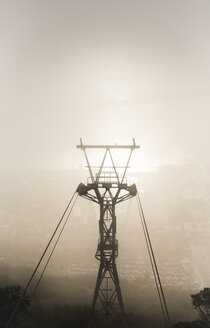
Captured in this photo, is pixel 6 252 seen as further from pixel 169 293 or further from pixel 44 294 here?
pixel 169 293

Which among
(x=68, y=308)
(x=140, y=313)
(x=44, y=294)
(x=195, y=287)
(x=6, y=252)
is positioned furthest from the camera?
(x=6, y=252)

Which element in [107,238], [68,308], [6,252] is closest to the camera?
[107,238]

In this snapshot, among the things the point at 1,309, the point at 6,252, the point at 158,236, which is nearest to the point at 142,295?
the point at 158,236

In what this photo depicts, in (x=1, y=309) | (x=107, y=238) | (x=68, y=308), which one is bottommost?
(x=68, y=308)

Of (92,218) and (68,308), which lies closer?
(68,308)

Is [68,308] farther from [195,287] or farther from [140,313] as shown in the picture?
[195,287]

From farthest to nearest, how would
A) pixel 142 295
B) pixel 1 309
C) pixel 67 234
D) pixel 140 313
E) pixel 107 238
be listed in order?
1. pixel 67 234
2. pixel 142 295
3. pixel 140 313
4. pixel 1 309
5. pixel 107 238

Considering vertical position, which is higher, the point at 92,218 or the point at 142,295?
the point at 92,218

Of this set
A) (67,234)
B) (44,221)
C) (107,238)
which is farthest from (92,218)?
(107,238)

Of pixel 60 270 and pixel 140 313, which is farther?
pixel 60 270
